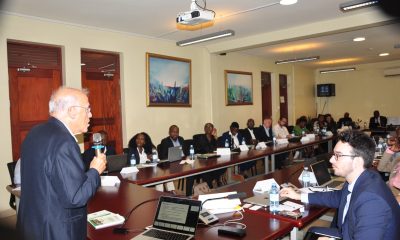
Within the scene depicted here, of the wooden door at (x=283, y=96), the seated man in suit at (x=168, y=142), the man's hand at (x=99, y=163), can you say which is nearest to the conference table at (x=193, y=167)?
the seated man in suit at (x=168, y=142)

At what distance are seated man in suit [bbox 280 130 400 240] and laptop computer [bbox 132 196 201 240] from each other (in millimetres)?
816

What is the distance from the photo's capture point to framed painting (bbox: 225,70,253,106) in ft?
26.6

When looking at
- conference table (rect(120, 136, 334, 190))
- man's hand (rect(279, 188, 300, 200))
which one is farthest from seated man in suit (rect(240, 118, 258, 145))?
man's hand (rect(279, 188, 300, 200))

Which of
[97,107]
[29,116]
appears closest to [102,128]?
[97,107]

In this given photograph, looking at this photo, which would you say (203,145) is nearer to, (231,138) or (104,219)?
(231,138)

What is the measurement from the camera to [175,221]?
182 cm

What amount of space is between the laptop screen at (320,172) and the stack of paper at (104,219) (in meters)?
1.77

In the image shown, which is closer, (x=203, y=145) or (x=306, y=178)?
(x=306, y=178)

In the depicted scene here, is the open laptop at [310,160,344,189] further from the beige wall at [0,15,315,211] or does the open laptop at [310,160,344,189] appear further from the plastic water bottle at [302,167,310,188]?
the beige wall at [0,15,315,211]

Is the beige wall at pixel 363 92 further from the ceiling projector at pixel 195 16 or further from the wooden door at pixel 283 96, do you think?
the ceiling projector at pixel 195 16

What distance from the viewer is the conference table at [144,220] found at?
1.83 metres

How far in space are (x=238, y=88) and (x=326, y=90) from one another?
5.06 meters

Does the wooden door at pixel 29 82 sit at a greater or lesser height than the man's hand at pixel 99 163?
greater

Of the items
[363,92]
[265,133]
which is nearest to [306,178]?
[265,133]
